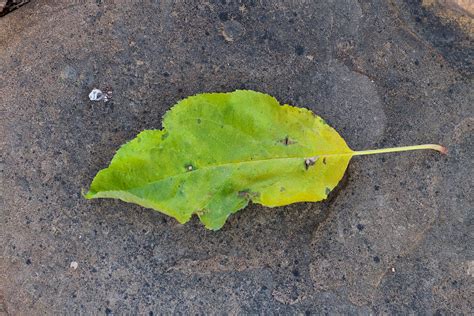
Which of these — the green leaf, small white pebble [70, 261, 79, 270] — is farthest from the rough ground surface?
the green leaf

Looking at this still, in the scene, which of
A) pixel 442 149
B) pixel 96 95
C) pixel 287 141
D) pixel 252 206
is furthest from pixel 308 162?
pixel 96 95

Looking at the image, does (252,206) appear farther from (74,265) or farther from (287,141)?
(74,265)

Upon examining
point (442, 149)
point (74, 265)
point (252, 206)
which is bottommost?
point (74, 265)

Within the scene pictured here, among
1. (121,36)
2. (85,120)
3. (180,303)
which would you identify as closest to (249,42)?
(121,36)

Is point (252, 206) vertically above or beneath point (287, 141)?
beneath

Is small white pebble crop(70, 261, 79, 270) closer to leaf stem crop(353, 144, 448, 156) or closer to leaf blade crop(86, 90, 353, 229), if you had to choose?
leaf blade crop(86, 90, 353, 229)

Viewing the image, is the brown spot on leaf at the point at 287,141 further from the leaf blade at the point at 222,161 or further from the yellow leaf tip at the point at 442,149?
the yellow leaf tip at the point at 442,149

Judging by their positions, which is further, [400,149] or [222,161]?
[400,149]

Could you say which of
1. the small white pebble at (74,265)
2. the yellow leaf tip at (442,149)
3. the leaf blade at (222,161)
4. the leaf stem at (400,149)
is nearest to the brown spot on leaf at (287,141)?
the leaf blade at (222,161)
